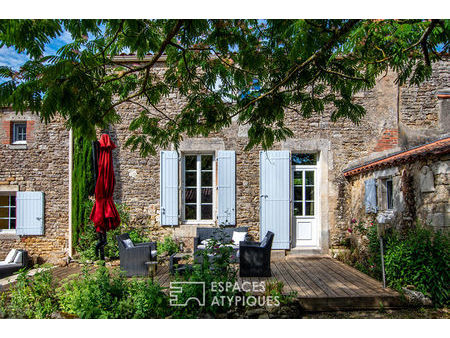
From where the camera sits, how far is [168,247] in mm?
6168

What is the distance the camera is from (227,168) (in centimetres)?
638

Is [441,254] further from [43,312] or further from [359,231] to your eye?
[43,312]

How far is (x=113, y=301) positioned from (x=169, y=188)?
337 cm

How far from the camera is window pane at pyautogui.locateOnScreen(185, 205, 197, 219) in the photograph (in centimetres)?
660

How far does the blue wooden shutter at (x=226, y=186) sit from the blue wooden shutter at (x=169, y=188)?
923 mm

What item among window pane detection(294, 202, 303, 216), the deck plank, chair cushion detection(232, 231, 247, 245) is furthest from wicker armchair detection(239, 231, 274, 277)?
window pane detection(294, 202, 303, 216)

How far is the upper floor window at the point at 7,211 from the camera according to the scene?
22.1ft

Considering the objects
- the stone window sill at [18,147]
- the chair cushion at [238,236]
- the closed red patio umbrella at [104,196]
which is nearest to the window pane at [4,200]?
the stone window sill at [18,147]

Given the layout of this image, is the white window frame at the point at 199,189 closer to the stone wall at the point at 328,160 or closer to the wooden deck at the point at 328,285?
the stone wall at the point at 328,160

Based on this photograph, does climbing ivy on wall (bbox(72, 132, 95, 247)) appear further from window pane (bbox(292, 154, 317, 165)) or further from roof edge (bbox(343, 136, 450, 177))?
roof edge (bbox(343, 136, 450, 177))

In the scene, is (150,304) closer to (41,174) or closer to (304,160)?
(304,160)

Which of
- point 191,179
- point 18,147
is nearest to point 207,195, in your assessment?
point 191,179

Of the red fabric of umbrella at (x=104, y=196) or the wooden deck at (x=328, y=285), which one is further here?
the red fabric of umbrella at (x=104, y=196)

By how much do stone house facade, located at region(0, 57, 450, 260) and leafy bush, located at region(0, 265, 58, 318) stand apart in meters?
2.99
